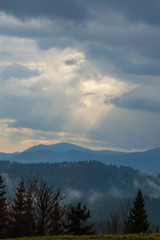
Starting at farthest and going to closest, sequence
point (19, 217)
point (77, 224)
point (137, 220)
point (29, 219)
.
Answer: point (29, 219)
point (19, 217)
point (137, 220)
point (77, 224)

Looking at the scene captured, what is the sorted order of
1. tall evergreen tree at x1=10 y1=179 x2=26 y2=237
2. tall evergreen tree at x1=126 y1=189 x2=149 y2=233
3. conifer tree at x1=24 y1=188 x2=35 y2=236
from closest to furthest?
tall evergreen tree at x1=126 y1=189 x2=149 y2=233, conifer tree at x1=24 y1=188 x2=35 y2=236, tall evergreen tree at x1=10 y1=179 x2=26 y2=237

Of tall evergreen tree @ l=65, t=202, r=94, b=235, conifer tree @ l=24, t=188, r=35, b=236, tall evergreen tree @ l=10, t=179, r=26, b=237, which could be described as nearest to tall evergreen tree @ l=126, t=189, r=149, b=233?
tall evergreen tree @ l=65, t=202, r=94, b=235

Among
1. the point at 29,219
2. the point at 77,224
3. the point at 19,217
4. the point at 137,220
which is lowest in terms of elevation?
the point at 29,219

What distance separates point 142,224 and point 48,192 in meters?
18.7

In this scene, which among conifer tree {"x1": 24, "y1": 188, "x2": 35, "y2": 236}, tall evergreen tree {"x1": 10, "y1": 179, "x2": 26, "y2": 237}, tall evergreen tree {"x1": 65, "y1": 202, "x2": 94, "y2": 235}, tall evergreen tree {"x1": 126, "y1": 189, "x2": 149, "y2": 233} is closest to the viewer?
tall evergreen tree {"x1": 65, "y1": 202, "x2": 94, "y2": 235}

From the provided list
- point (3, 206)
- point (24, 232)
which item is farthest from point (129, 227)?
point (3, 206)

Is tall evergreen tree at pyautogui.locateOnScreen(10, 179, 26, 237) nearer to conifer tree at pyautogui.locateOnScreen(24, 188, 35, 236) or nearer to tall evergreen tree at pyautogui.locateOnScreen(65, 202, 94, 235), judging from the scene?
conifer tree at pyautogui.locateOnScreen(24, 188, 35, 236)

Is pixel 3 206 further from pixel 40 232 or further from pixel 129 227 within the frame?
pixel 129 227

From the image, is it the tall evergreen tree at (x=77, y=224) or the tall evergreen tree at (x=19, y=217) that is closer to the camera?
the tall evergreen tree at (x=77, y=224)

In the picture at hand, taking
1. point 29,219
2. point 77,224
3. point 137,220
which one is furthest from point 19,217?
point 137,220

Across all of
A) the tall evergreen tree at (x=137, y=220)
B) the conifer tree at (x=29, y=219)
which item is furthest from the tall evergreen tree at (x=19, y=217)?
the tall evergreen tree at (x=137, y=220)

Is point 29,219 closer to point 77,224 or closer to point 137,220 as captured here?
point 77,224

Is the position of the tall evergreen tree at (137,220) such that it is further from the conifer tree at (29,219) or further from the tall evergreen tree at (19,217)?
the tall evergreen tree at (19,217)

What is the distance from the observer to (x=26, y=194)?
2451 inches
